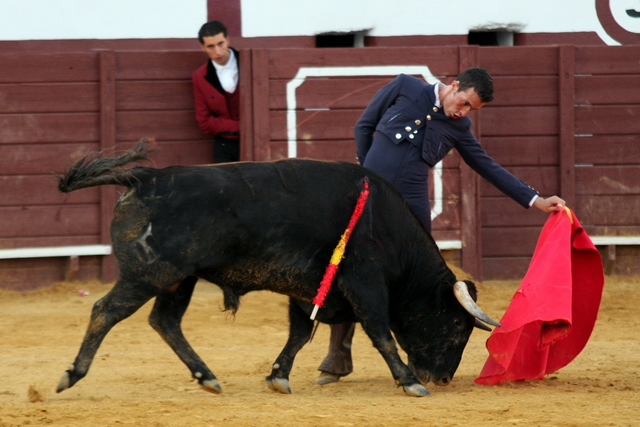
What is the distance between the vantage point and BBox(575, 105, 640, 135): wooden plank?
26.1 feet

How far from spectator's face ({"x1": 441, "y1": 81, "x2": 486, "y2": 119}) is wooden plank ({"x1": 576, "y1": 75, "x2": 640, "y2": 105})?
12.6 feet

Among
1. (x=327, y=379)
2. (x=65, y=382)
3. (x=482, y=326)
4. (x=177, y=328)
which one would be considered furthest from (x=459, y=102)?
(x=65, y=382)

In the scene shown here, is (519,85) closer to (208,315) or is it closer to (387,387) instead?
(208,315)

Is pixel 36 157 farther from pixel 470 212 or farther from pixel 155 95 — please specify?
pixel 470 212

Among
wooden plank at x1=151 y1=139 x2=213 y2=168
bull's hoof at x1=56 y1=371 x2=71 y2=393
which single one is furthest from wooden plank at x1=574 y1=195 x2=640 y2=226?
bull's hoof at x1=56 y1=371 x2=71 y2=393

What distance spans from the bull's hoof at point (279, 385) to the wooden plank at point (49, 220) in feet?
11.6

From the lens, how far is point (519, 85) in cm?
791

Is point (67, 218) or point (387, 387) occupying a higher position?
point (67, 218)

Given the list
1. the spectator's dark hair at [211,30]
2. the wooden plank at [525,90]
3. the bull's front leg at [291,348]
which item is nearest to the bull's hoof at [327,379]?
the bull's front leg at [291,348]

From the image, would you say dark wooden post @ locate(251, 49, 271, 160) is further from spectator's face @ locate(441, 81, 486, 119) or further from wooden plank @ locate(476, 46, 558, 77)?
spectator's face @ locate(441, 81, 486, 119)

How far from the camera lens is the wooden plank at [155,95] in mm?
7574

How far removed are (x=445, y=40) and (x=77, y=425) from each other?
5.57 m

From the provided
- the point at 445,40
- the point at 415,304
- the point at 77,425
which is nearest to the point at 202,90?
the point at 445,40

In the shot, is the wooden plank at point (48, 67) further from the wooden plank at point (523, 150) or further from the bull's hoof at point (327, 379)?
the bull's hoof at point (327, 379)
